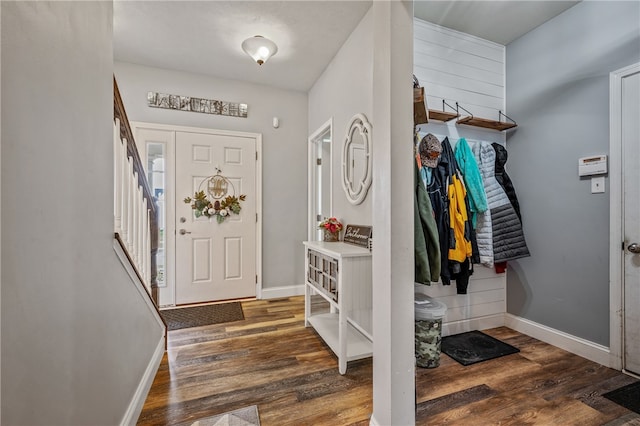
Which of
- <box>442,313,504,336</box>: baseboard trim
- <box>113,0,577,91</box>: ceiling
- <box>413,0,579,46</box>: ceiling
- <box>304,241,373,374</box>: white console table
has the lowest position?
<box>442,313,504,336</box>: baseboard trim

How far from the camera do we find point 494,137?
8.57 feet

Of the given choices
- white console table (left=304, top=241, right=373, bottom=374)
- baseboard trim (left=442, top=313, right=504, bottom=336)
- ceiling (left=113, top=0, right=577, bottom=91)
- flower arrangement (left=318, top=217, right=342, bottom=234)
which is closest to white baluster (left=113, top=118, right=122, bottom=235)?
white console table (left=304, top=241, right=373, bottom=374)

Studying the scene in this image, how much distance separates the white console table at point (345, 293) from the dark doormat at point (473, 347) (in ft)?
2.18

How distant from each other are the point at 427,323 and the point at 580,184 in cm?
161

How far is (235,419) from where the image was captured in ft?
4.73

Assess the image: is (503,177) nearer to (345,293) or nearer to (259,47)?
(345,293)

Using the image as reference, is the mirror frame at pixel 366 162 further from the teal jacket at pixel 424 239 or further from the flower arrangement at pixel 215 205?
the flower arrangement at pixel 215 205

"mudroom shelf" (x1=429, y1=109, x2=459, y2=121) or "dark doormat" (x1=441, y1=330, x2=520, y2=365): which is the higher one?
"mudroom shelf" (x1=429, y1=109, x2=459, y2=121)

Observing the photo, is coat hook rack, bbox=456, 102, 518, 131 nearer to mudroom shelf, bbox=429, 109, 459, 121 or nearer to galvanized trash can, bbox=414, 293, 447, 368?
mudroom shelf, bbox=429, 109, 459, 121

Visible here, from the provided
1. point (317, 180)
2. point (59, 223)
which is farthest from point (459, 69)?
point (59, 223)

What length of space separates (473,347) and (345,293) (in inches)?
47.9

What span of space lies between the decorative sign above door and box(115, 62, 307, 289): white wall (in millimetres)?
56

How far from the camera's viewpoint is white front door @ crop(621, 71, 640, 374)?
182 centimetres

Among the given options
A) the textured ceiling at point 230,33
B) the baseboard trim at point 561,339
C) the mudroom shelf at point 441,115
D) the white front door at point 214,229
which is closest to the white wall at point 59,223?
the textured ceiling at point 230,33
